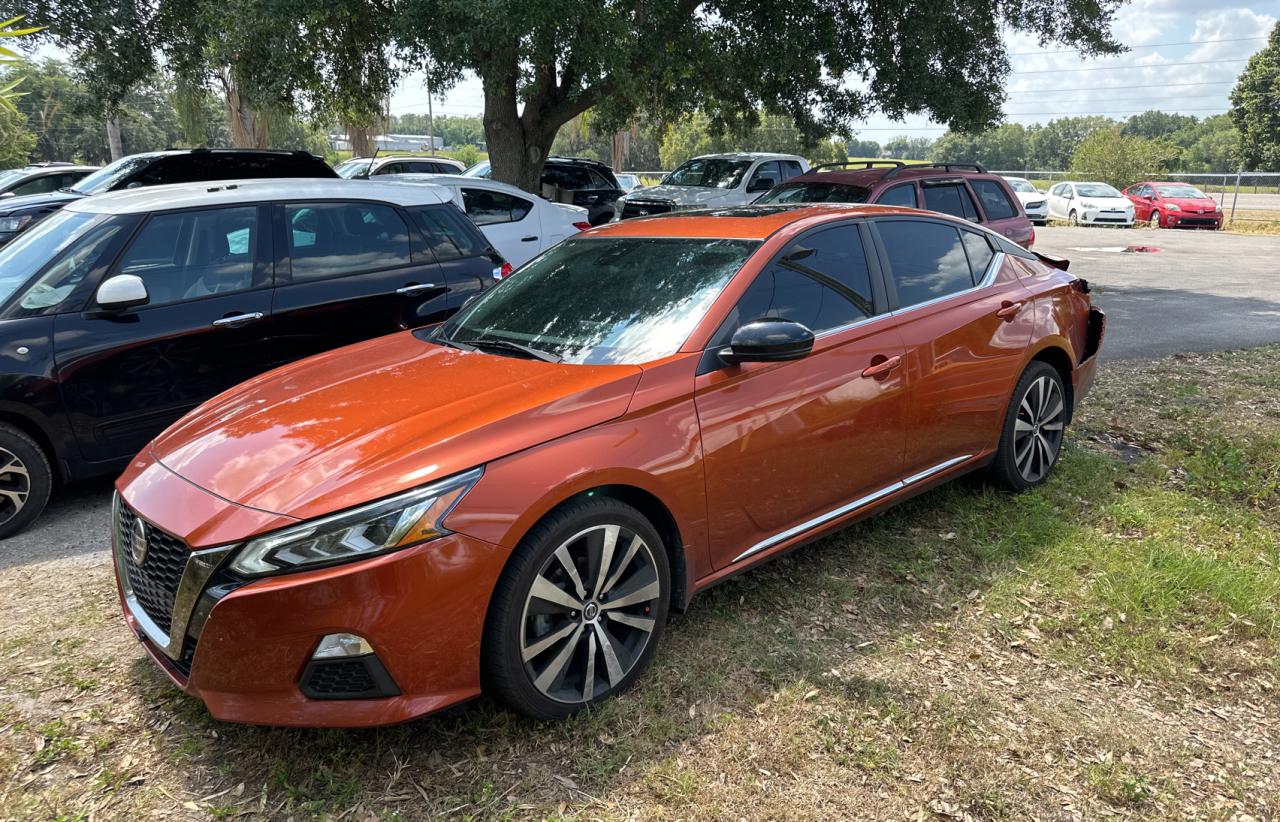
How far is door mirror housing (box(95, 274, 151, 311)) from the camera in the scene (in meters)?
4.66

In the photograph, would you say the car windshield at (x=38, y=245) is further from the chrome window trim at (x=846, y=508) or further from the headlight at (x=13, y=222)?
the headlight at (x=13, y=222)

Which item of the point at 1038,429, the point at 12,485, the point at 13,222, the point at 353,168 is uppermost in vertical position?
the point at 353,168

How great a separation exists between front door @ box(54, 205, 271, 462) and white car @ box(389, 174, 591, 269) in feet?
14.5

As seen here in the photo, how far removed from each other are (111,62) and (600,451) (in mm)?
12872

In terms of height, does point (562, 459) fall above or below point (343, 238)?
below

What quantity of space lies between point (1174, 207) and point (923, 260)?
89.0 feet

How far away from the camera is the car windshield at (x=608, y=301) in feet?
11.1

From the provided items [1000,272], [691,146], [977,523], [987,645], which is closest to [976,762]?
[987,645]

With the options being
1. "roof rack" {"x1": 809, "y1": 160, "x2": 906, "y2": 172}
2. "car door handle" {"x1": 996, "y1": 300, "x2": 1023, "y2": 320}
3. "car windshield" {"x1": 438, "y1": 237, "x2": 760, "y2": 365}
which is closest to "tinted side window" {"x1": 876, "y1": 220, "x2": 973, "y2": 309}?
"car door handle" {"x1": 996, "y1": 300, "x2": 1023, "y2": 320}

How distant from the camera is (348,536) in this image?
249cm

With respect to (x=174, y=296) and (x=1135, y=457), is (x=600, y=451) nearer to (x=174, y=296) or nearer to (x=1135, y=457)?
(x=174, y=296)

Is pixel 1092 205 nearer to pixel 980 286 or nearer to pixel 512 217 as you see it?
pixel 512 217

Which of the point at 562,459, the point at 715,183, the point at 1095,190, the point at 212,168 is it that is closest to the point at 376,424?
the point at 562,459

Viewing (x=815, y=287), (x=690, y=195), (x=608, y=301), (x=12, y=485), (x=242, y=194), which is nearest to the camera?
(x=608, y=301)
